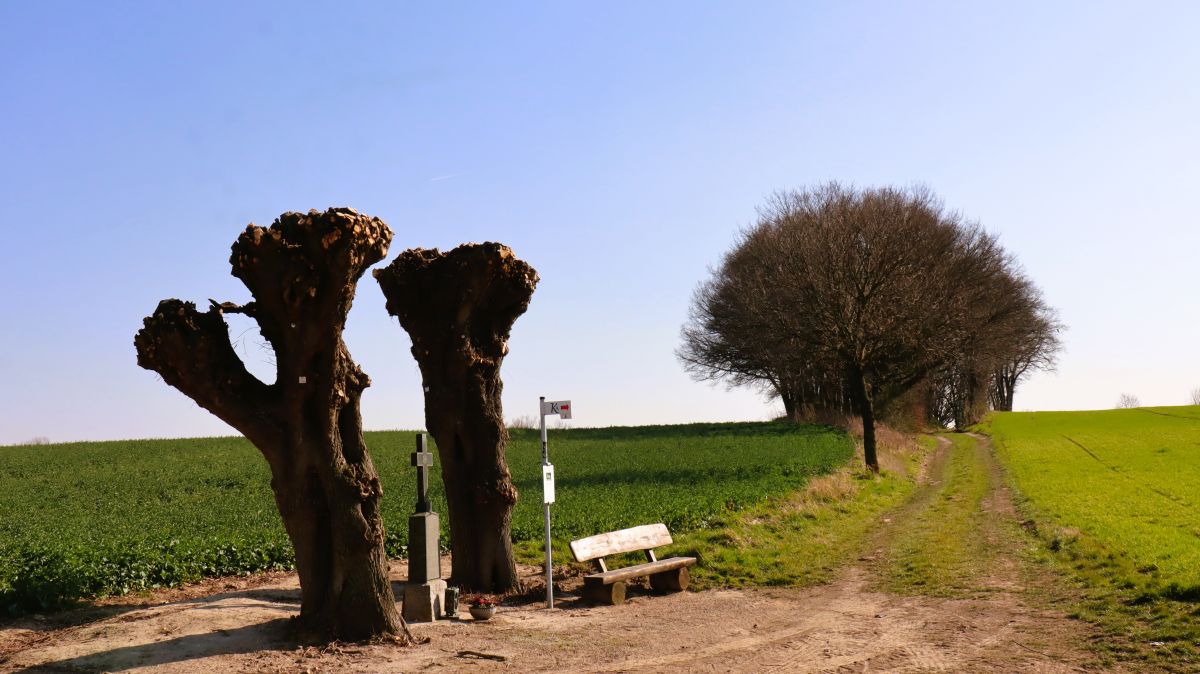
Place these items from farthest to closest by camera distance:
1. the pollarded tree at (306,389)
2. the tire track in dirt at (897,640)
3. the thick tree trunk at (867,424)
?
the thick tree trunk at (867,424) < the pollarded tree at (306,389) < the tire track in dirt at (897,640)

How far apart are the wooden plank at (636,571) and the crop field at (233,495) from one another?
346cm

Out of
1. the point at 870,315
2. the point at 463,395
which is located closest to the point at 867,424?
the point at 870,315

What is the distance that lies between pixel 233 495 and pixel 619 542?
1900cm

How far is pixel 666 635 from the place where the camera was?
37.7 ft

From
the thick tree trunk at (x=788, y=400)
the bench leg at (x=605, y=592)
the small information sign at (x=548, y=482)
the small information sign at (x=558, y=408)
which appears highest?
the thick tree trunk at (x=788, y=400)

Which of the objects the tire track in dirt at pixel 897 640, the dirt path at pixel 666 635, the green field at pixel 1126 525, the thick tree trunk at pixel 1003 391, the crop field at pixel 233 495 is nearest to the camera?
the tire track in dirt at pixel 897 640

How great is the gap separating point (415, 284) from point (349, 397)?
322 cm

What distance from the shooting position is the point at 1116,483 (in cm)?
2680

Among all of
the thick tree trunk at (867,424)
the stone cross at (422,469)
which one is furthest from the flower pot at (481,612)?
the thick tree trunk at (867,424)

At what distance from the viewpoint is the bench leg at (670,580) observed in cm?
1476

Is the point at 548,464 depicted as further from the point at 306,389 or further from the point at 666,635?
the point at 306,389

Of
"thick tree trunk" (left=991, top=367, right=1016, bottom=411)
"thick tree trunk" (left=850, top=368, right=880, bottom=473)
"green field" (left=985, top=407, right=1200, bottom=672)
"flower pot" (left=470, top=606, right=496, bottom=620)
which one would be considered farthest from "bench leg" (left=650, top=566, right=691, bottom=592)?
"thick tree trunk" (left=991, top=367, right=1016, bottom=411)

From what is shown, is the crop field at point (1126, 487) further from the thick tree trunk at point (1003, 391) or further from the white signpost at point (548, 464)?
the thick tree trunk at point (1003, 391)

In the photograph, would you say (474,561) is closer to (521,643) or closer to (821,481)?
(521,643)
